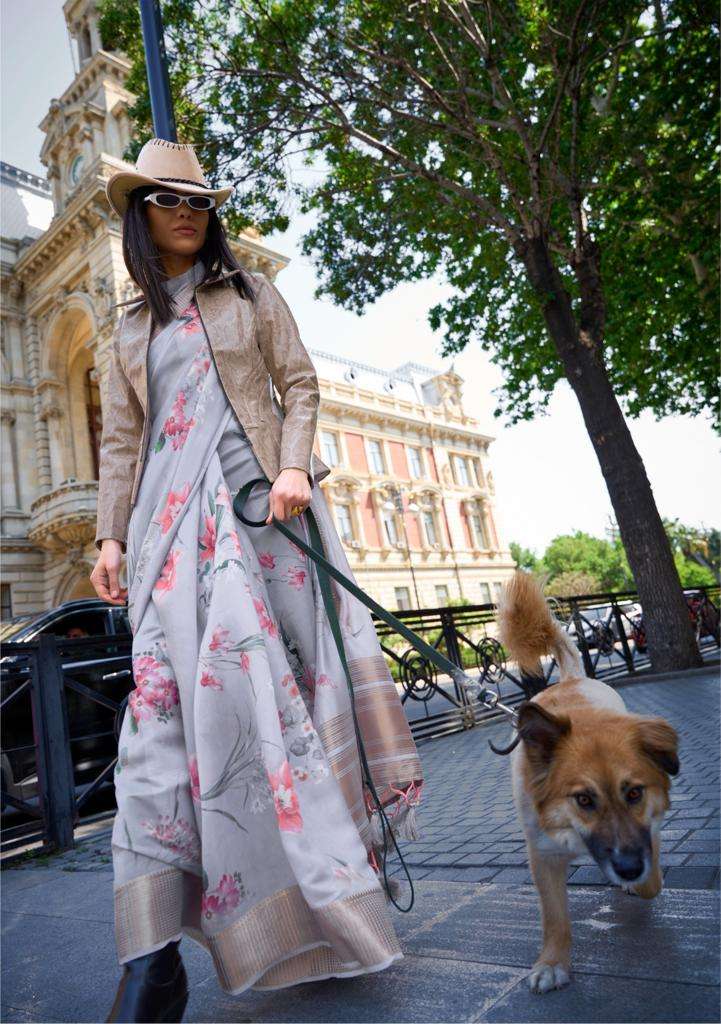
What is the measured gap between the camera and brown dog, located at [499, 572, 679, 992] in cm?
186

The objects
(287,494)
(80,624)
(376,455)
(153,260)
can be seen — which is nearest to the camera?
(287,494)

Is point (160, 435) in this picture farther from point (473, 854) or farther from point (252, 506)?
point (473, 854)

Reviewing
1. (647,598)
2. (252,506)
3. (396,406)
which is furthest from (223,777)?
(396,406)

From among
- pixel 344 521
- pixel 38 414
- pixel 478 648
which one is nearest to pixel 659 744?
pixel 478 648

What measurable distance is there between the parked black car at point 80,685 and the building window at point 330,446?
35.0 metres

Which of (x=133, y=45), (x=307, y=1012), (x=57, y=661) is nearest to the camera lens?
(x=307, y=1012)

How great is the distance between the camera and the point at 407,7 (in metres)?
10.4

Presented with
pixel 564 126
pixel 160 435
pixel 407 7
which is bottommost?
pixel 160 435

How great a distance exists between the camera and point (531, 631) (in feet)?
9.73

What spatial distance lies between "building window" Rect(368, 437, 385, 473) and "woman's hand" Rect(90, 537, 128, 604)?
4459cm

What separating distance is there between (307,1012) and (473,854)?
1781 mm

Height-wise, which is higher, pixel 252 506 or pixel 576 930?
pixel 252 506

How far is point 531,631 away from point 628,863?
1.21 m

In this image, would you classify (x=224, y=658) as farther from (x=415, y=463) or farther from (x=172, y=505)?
(x=415, y=463)
